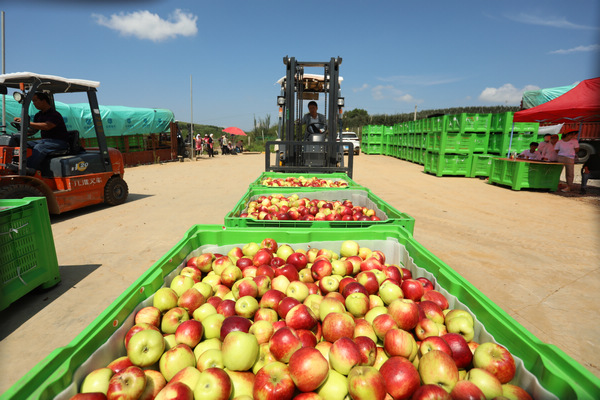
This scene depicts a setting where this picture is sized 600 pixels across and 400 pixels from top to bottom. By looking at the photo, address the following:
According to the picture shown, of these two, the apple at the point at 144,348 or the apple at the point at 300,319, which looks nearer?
the apple at the point at 144,348

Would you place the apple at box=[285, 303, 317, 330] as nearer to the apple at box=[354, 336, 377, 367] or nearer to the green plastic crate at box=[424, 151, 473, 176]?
the apple at box=[354, 336, 377, 367]

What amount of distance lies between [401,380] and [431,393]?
0.17m

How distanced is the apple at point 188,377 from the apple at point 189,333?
0.26 metres

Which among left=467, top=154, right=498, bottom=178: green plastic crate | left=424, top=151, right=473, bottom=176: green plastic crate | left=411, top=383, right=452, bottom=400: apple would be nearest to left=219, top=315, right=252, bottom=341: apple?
left=411, top=383, right=452, bottom=400: apple

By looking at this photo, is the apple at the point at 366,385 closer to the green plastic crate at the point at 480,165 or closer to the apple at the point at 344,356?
the apple at the point at 344,356

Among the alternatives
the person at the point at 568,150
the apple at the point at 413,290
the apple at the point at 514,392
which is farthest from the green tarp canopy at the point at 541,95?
the apple at the point at 514,392

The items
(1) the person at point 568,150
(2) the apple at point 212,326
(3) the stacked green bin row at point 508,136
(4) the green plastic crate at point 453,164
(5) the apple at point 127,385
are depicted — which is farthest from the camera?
(4) the green plastic crate at point 453,164

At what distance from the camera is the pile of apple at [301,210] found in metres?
3.85

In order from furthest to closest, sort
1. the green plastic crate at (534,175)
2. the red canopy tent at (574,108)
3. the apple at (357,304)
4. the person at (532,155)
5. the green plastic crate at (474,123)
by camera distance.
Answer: the green plastic crate at (474,123)
the person at (532,155)
the green plastic crate at (534,175)
the red canopy tent at (574,108)
the apple at (357,304)

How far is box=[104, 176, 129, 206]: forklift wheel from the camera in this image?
335 inches

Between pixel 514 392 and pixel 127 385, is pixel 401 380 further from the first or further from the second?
pixel 127 385

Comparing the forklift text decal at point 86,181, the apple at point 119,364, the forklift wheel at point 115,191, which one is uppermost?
the forklift text decal at point 86,181

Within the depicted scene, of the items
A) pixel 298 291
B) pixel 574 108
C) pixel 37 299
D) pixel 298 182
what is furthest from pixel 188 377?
pixel 574 108

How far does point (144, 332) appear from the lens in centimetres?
163
